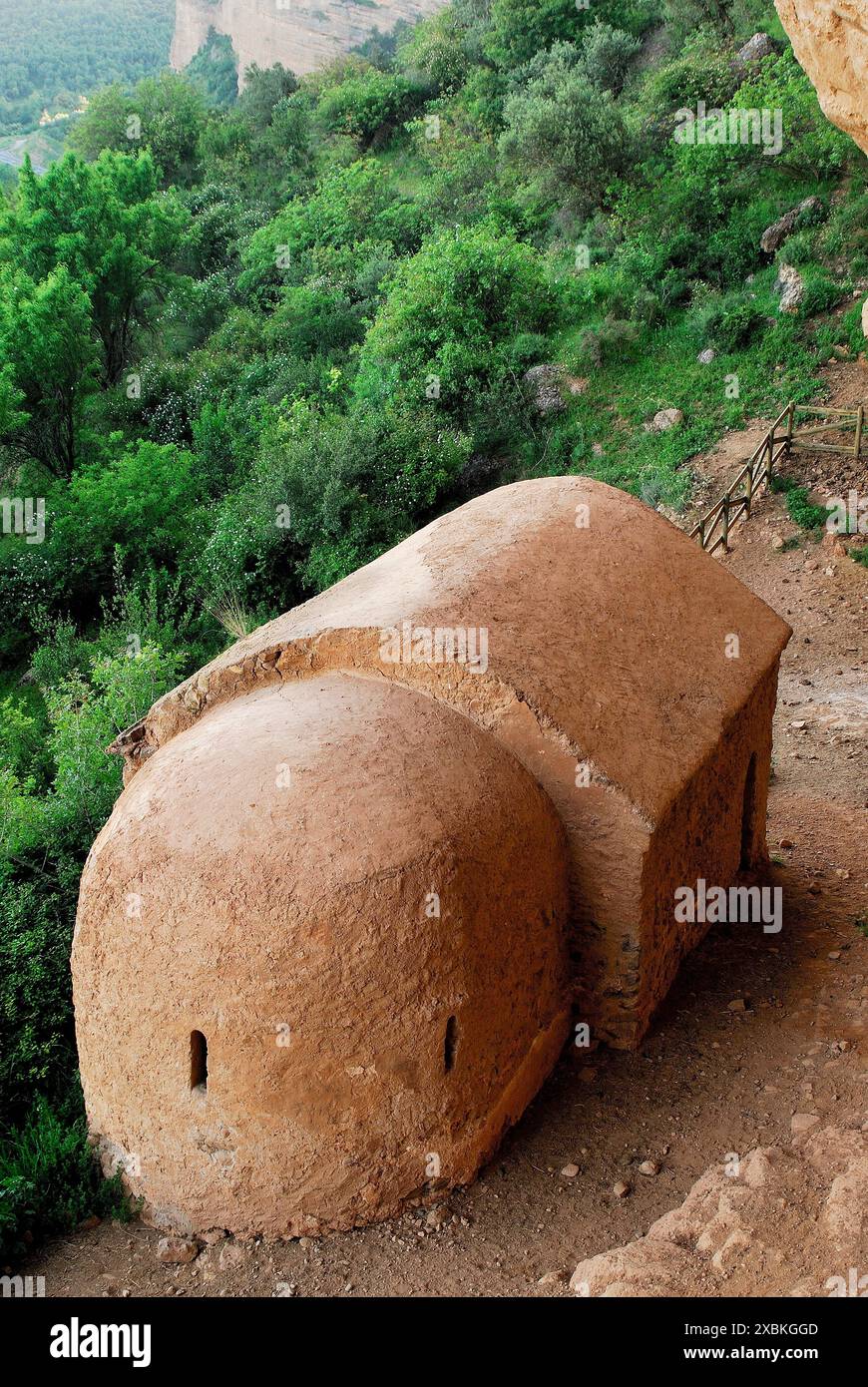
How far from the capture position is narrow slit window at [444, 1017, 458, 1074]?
6.39 metres

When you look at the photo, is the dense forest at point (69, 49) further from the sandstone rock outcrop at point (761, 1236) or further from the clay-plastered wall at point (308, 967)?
the sandstone rock outcrop at point (761, 1236)

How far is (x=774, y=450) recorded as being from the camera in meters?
20.5

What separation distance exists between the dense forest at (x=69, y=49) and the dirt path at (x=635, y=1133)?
66884 millimetres

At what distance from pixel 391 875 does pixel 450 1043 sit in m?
1.03

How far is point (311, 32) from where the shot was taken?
56500 millimetres

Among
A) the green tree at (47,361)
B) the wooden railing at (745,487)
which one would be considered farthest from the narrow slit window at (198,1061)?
the green tree at (47,361)

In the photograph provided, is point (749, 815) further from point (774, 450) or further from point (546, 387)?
point (546, 387)

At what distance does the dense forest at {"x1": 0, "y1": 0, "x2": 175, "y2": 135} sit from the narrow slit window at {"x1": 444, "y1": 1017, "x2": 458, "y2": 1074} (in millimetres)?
67925

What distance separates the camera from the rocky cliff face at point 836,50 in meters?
9.91

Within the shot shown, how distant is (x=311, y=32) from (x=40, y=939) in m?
57.4

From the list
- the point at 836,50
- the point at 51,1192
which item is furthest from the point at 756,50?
the point at 51,1192

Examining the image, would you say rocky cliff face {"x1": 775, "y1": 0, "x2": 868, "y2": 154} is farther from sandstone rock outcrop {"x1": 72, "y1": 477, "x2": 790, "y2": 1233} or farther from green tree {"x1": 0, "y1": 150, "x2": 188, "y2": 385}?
green tree {"x1": 0, "y1": 150, "x2": 188, "y2": 385}

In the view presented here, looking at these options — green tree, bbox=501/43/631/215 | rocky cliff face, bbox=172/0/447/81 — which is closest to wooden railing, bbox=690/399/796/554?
green tree, bbox=501/43/631/215

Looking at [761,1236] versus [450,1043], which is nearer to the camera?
[761,1236]
